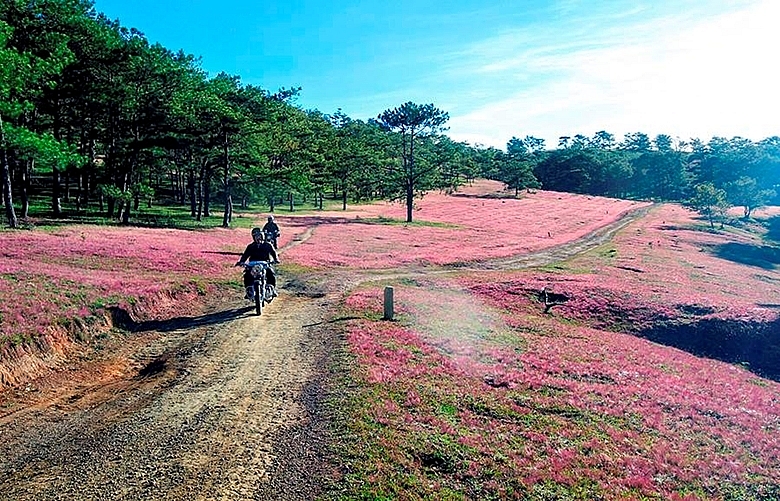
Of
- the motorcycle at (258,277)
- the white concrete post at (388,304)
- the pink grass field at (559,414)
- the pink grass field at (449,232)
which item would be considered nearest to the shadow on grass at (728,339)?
the pink grass field at (559,414)

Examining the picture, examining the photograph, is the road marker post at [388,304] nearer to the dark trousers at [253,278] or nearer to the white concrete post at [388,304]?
the white concrete post at [388,304]

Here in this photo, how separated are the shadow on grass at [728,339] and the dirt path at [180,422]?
1658 cm

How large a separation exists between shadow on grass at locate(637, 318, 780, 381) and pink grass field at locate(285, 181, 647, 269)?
17.7 m

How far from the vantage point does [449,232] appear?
63875 millimetres

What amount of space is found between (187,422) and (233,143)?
157 feet

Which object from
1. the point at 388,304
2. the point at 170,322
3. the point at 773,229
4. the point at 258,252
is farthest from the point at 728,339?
the point at 773,229

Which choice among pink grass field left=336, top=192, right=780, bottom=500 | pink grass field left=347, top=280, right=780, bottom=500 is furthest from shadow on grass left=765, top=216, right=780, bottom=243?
pink grass field left=347, top=280, right=780, bottom=500

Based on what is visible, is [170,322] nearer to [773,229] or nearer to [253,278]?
[253,278]

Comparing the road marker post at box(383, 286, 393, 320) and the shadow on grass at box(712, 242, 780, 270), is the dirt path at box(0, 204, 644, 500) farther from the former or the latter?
the shadow on grass at box(712, 242, 780, 270)

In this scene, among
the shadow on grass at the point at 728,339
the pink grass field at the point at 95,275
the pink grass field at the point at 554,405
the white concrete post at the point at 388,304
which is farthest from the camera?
the shadow on grass at the point at 728,339

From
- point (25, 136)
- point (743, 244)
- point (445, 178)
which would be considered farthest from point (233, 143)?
point (743, 244)

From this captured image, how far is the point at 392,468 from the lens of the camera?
318 inches

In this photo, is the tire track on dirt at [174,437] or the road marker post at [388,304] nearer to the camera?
the tire track on dirt at [174,437]

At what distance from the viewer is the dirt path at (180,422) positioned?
292 inches
